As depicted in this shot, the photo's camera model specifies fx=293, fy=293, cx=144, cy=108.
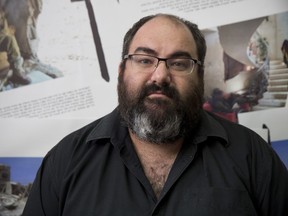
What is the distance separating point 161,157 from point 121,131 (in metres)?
0.16

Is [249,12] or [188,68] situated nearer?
[188,68]

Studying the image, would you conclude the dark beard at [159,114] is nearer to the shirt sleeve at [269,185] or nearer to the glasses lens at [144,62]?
the glasses lens at [144,62]

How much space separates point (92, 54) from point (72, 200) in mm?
559

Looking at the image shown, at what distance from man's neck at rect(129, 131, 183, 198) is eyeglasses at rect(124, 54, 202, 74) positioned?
0.74 ft

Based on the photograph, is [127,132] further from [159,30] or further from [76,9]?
[76,9]

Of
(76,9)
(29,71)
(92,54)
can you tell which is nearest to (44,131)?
(29,71)

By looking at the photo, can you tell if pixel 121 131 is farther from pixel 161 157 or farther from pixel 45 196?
pixel 45 196

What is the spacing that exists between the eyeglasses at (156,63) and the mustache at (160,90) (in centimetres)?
5

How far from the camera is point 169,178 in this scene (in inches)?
33.2

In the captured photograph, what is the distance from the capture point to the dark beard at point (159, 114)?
2.86 ft

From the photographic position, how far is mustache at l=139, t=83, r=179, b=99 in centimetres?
86

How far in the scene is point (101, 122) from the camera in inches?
38.9

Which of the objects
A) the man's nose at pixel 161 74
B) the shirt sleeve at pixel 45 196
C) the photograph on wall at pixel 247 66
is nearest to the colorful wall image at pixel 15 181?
the shirt sleeve at pixel 45 196

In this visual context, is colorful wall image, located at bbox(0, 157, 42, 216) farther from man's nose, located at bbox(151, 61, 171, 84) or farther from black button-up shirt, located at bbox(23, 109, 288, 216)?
man's nose, located at bbox(151, 61, 171, 84)
